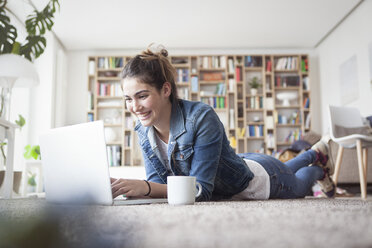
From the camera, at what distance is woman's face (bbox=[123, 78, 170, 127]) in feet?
4.37

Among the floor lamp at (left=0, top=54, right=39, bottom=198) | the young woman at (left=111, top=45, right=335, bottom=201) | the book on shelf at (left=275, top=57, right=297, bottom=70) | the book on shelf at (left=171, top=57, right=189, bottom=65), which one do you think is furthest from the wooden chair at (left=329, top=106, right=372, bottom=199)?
the book on shelf at (left=171, top=57, right=189, bottom=65)

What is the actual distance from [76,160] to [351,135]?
2667mm

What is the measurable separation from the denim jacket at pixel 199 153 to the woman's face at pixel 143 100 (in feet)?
0.22

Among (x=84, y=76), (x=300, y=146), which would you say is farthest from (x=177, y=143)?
(x=84, y=76)

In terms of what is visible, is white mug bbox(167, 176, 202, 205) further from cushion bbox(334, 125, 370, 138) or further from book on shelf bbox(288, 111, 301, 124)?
book on shelf bbox(288, 111, 301, 124)

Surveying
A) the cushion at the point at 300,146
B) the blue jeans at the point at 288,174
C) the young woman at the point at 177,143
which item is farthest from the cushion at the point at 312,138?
the young woman at the point at 177,143

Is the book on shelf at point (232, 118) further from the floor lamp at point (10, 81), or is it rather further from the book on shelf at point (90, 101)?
the floor lamp at point (10, 81)

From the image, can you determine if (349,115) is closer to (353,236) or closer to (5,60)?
(5,60)

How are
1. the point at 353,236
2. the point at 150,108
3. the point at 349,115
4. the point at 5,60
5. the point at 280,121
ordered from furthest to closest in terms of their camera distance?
the point at 280,121, the point at 349,115, the point at 5,60, the point at 150,108, the point at 353,236

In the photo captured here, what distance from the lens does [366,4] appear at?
4.78m

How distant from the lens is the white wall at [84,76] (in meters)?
6.52

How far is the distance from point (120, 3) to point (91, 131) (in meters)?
4.21

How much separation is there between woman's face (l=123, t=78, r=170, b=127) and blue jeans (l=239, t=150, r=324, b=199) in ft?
1.77

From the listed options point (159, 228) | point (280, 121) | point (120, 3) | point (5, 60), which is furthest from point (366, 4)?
point (159, 228)
